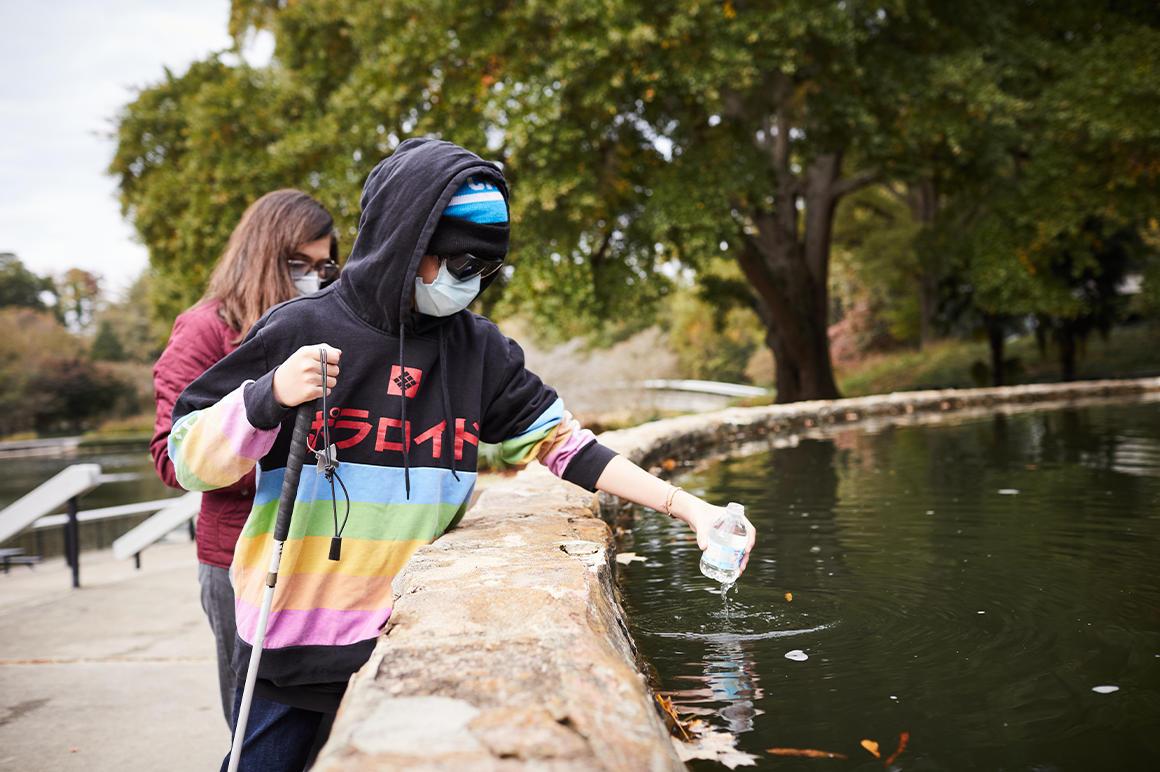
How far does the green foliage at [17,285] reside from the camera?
203 feet

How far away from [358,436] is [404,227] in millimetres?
492

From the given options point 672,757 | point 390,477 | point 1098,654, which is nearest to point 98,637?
point 390,477

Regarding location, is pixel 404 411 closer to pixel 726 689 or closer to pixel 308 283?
pixel 308 283

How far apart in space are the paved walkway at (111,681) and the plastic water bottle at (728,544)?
76.3 inches

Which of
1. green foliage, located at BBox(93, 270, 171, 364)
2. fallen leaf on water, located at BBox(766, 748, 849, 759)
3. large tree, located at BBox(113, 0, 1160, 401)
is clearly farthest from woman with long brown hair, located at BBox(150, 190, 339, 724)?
green foliage, located at BBox(93, 270, 171, 364)

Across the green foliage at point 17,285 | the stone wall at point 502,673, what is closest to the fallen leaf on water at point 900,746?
the stone wall at point 502,673

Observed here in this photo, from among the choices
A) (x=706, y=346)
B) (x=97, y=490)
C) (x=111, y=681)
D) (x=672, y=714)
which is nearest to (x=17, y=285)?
(x=97, y=490)

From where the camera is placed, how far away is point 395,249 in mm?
2082

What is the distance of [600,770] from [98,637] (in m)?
4.31

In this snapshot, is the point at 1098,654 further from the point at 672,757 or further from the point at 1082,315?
the point at 1082,315

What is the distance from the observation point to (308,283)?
3.02 m

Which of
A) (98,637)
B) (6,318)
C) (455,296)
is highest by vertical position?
(6,318)

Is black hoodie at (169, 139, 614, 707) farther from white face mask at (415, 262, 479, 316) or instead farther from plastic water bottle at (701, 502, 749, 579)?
plastic water bottle at (701, 502, 749, 579)

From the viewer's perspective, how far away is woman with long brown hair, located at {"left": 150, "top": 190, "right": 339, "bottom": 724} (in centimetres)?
272
